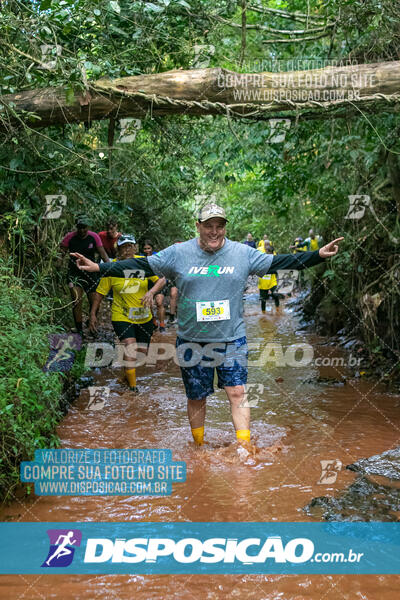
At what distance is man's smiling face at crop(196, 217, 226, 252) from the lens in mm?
4633

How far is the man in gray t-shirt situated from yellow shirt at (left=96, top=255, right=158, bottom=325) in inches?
99.6

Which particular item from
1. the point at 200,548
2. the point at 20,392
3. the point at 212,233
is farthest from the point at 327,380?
the point at 20,392

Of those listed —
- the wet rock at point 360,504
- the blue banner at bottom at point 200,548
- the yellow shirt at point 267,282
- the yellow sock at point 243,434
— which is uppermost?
the yellow shirt at point 267,282

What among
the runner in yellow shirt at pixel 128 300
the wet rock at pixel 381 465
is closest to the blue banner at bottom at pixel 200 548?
the wet rock at pixel 381 465

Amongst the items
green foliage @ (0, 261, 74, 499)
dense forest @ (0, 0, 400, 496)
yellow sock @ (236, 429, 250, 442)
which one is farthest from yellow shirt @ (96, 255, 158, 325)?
yellow sock @ (236, 429, 250, 442)

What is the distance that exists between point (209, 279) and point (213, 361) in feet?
2.16

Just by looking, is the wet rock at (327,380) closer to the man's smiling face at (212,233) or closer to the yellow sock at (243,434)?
the yellow sock at (243,434)

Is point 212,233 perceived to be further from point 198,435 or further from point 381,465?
point 381,465

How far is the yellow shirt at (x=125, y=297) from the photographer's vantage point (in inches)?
289

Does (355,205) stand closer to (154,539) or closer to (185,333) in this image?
(185,333)

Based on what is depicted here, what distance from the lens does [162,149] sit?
867 cm

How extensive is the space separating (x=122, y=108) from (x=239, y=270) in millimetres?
2231

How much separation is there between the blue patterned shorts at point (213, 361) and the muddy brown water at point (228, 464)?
584 mm

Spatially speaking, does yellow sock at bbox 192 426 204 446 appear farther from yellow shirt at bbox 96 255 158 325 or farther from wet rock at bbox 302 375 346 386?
wet rock at bbox 302 375 346 386
